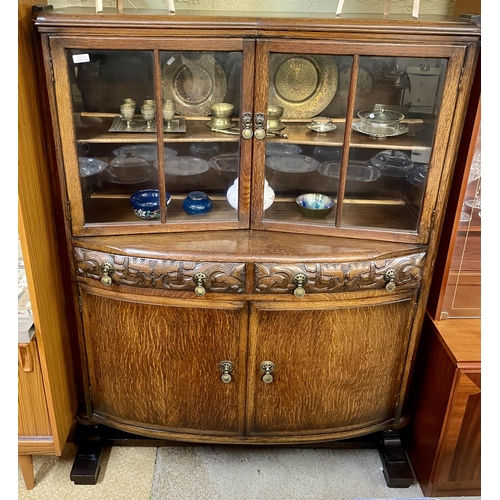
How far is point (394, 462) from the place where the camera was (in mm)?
1394

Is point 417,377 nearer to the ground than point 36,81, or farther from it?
nearer to the ground

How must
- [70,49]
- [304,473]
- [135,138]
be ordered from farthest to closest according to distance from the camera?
[304,473]
[135,138]
[70,49]

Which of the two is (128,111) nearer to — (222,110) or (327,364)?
(222,110)

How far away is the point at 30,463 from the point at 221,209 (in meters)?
0.80

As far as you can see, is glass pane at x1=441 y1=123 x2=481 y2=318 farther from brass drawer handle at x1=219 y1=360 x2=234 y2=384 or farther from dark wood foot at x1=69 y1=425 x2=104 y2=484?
dark wood foot at x1=69 y1=425 x2=104 y2=484

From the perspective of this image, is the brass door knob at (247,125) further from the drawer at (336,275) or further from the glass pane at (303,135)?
the drawer at (336,275)

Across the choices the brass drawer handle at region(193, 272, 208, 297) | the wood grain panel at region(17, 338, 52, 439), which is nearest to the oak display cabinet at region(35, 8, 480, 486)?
the brass drawer handle at region(193, 272, 208, 297)

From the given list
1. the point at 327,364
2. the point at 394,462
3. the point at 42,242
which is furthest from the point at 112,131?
the point at 394,462

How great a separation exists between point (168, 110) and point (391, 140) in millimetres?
498

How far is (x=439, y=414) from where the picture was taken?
1.27m

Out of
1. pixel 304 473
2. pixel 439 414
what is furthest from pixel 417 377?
pixel 304 473

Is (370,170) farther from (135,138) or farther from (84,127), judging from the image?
(84,127)

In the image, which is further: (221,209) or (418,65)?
(221,209)


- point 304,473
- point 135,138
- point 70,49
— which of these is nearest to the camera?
point 70,49
